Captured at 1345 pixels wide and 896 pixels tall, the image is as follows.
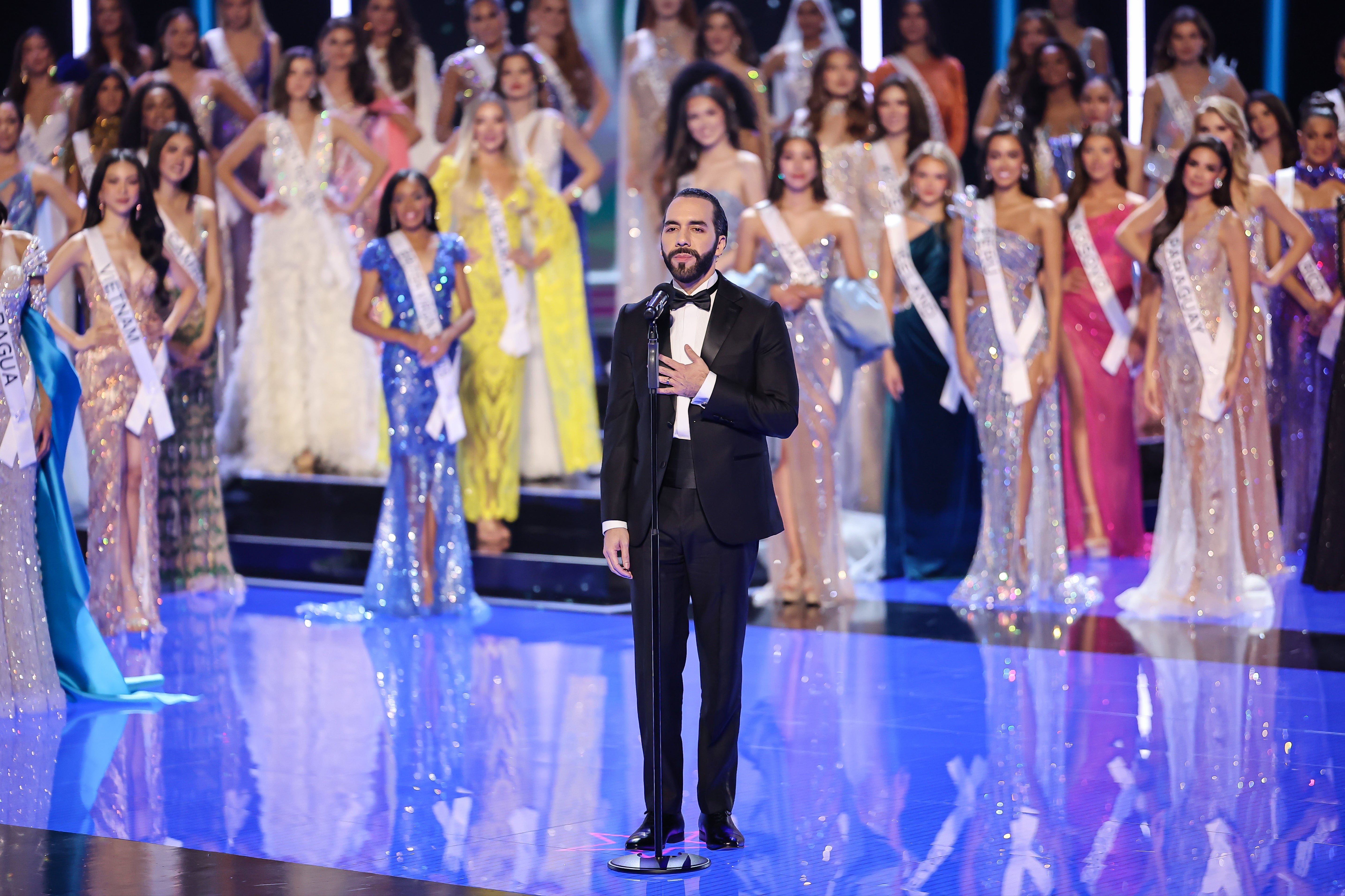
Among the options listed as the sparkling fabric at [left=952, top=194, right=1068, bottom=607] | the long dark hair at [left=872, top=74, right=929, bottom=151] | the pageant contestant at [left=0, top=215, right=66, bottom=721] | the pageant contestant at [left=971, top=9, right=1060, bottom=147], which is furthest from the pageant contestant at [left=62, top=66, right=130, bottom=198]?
the pageant contestant at [left=971, top=9, right=1060, bottom=147]

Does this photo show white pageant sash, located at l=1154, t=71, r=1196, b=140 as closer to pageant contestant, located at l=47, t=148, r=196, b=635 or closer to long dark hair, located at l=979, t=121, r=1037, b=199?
long dark hair, located at l=979, t=121, r=1037, b=199

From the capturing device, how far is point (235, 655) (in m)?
5.93

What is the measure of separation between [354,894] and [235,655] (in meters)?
2.86

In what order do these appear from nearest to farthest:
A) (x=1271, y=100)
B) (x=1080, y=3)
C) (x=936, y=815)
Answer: (x=936, y=815)
(x=1271, y=100)
(x=1080, y=3)

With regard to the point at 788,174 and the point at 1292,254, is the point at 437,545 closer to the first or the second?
the point at 788,174

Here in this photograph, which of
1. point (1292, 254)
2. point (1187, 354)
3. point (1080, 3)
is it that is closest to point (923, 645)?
point (1187, 354)

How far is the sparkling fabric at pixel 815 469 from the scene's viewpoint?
6770mm

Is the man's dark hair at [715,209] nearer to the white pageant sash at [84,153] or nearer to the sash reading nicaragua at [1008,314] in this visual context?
the sash reading nicaragua at [1008,314]

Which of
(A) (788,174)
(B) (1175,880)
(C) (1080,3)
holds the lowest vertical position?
(B) (1175,880)

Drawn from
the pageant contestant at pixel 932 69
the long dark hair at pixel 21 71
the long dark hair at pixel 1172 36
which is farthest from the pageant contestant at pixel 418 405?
the long dark hair at pixel 1172 36

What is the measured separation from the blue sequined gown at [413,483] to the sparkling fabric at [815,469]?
1.26 metres

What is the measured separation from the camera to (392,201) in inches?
266

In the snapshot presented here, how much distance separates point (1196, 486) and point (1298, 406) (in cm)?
140

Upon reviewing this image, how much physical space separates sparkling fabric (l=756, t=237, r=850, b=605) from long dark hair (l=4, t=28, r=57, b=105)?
4458mm
